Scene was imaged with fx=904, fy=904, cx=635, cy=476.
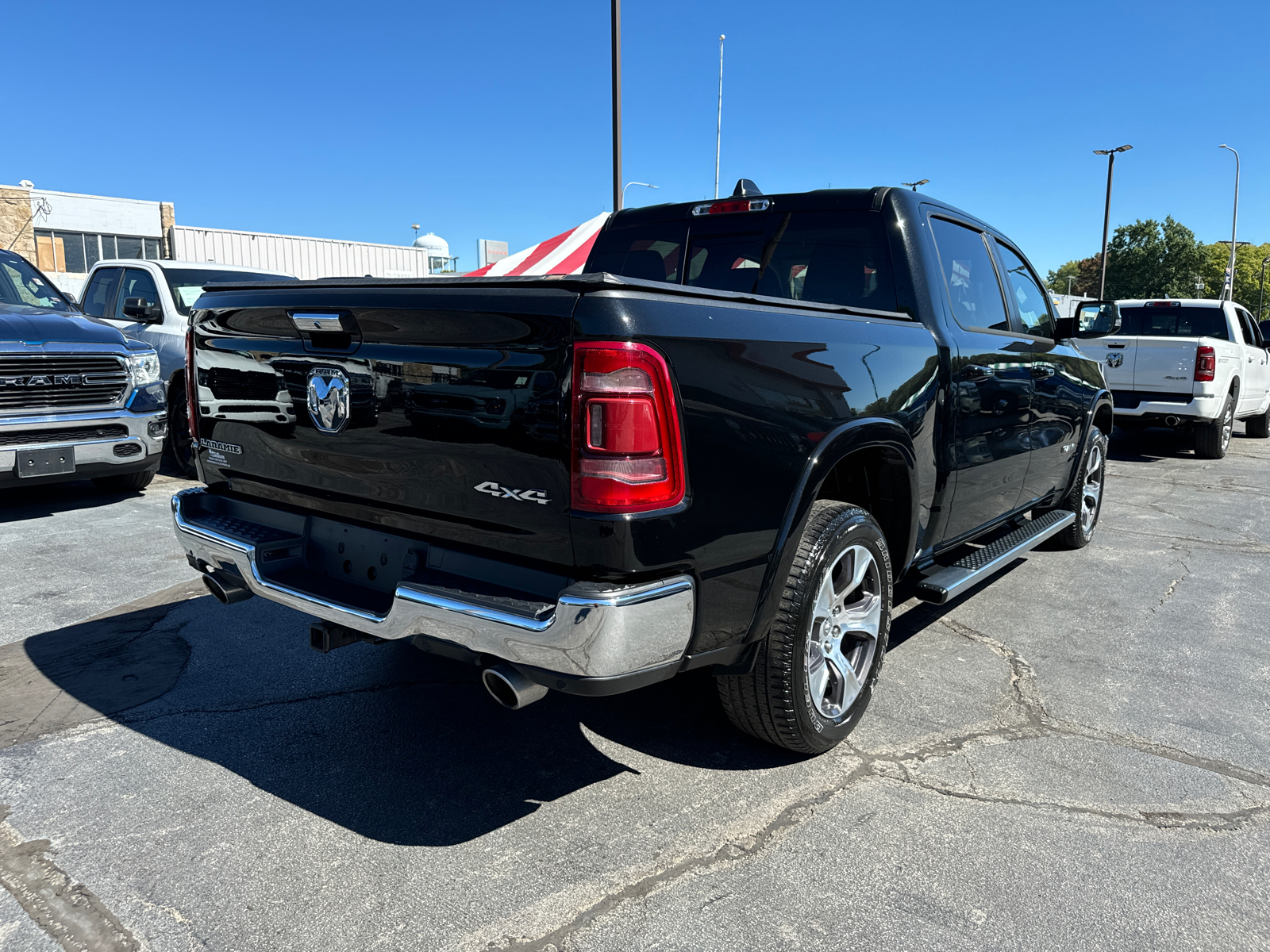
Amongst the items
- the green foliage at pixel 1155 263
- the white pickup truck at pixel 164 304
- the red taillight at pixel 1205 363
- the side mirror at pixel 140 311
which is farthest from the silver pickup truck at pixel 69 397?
the green foliage at pixel 1155 263

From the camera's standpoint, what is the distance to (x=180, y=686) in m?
3.52

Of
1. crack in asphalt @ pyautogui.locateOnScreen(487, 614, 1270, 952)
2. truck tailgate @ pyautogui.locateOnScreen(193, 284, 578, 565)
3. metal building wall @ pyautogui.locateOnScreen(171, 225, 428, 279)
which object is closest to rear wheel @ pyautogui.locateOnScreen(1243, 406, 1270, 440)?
crack in asphalt @ pyautogui.locateOnScreen(487, 614, 1270, 952)

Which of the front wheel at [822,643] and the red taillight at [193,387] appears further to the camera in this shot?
the red taillight at [193,387]

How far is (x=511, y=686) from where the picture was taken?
2.27 m

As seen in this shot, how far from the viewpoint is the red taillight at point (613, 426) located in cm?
216

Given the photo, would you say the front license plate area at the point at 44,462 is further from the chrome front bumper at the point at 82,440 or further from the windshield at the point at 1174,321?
the windshield at the point at 1174,321

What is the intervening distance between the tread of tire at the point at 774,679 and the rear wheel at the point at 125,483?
6.07m

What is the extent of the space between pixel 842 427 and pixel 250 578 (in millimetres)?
1919

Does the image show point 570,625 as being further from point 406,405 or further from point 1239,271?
point 1239,271

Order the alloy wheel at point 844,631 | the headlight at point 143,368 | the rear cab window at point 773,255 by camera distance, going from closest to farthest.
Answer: the alloy wheel at point 844,631 < the rear cab window at point 773,255 < the headlight at point 143,368

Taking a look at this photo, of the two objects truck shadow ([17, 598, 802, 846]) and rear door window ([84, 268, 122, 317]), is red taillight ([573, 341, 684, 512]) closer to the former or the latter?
truck shadow ([17, 598, 802, 846])

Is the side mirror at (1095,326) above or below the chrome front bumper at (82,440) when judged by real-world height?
above

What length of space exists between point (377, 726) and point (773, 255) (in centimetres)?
257

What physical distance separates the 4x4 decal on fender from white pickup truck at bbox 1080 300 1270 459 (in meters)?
9.18
